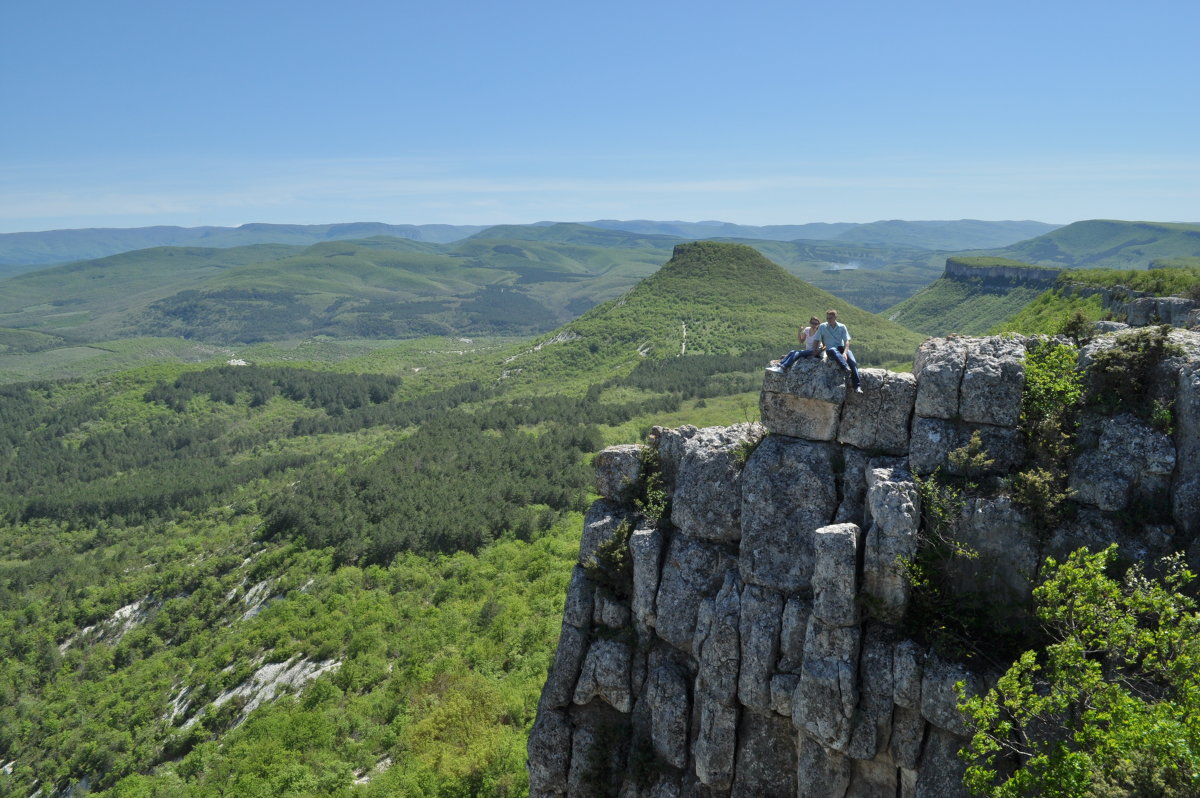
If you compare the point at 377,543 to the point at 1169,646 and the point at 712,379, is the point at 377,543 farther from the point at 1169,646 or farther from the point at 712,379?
the point at 712,379

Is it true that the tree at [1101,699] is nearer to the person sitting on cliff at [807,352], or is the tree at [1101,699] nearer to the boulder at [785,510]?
the boulder at [785,510]

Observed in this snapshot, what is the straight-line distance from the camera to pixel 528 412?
13038cm

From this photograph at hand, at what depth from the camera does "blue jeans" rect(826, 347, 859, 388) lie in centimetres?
2395

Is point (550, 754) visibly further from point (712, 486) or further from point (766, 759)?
point (712, 486)

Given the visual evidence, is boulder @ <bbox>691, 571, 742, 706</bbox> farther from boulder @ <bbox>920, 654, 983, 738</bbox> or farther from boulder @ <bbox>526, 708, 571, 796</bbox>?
boulder @ <bbox>526, 708, 571, 796</bbox>

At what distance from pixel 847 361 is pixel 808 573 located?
8.19 meters

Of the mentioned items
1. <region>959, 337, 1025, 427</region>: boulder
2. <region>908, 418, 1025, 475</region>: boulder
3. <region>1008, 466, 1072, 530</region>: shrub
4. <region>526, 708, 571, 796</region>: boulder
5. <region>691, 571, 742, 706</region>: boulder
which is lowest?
<region>526, 708, 571, 796</region>: boulder

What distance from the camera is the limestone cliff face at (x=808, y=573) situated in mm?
20312

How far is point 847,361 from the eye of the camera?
79.8 ft

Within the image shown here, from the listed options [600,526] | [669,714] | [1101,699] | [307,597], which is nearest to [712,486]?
[600,526]

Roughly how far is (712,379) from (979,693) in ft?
443

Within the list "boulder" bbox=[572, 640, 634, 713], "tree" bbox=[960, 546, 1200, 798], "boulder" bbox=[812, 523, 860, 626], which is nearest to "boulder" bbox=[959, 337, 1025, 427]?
"tree" bbox=[960, 546, 1200, 798]

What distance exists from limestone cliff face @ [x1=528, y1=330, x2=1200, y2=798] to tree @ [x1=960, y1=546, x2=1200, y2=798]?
1722 mm

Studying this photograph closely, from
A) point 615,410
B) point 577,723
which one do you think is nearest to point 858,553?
point 577,723
